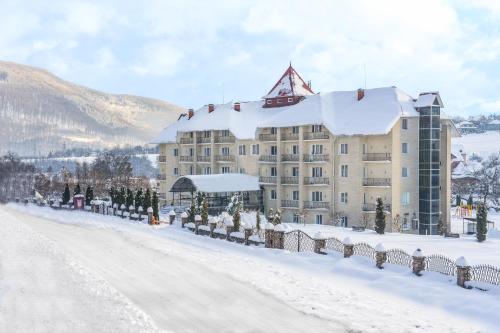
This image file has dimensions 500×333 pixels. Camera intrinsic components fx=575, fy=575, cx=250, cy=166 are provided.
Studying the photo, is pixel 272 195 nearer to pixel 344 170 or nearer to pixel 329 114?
pixel 344 170

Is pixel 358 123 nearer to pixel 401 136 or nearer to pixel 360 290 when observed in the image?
pixel 401 136

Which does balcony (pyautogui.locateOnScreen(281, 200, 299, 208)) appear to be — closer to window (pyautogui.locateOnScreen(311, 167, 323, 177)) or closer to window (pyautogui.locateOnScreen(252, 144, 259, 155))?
window (pyautogui.locateOnScreen(311, 167, 323, 177))

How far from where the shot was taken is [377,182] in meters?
51.5

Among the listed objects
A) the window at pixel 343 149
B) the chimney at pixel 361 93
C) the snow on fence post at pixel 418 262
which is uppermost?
the chimney at pixel 361 93

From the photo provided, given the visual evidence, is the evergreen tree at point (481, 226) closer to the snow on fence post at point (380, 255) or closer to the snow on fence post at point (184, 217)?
the snow on fence post at point (380, 255)

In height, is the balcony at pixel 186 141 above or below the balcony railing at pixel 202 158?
above

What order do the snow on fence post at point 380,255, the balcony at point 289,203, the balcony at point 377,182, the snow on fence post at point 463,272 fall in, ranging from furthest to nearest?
the balcony at point 289,203, the balcony at point 377,182, the snow on fence post at point 380,255, the snow on fence post at point 463,272

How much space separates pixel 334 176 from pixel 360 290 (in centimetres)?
3250

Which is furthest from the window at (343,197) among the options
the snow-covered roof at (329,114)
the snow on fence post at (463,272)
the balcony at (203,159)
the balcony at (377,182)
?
the snow on fence post at (463,272)

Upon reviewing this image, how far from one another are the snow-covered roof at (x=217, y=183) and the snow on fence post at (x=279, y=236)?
79.8ft

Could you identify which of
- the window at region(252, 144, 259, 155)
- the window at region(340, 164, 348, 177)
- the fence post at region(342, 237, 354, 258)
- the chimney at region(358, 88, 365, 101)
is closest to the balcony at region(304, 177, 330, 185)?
the window at region(340, 164, 348, 177)

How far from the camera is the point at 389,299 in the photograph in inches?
820

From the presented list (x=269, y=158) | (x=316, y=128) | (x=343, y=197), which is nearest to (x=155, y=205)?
(x=269, y=158)

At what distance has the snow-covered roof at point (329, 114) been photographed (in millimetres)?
51562
